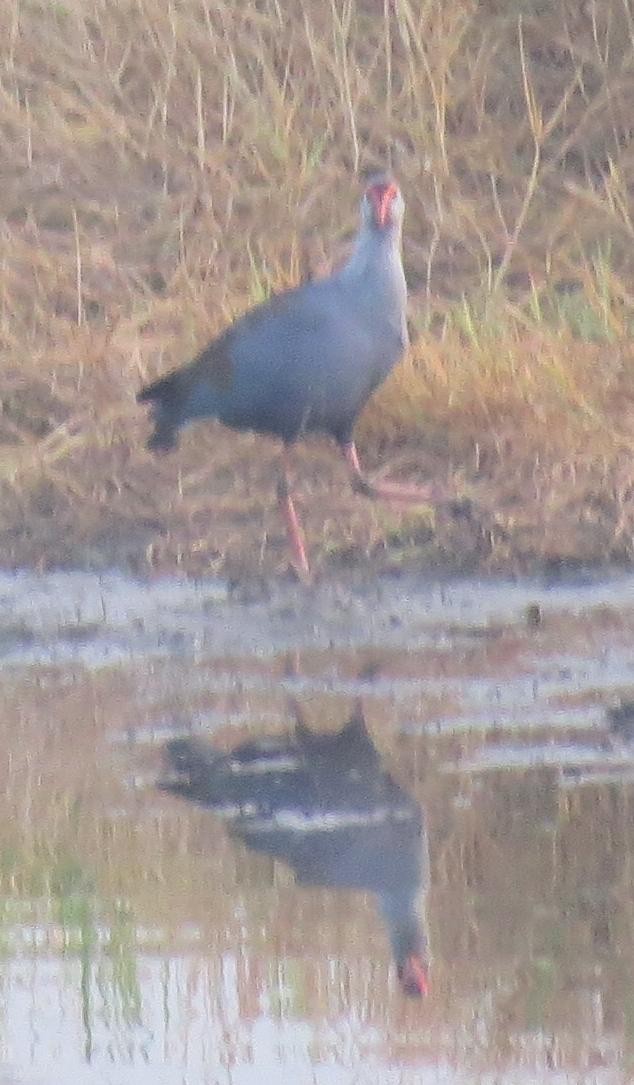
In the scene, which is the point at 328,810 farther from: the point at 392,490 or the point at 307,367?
the point at 392,490

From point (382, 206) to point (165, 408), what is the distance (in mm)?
677

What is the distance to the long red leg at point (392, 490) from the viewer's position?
19.0 ft

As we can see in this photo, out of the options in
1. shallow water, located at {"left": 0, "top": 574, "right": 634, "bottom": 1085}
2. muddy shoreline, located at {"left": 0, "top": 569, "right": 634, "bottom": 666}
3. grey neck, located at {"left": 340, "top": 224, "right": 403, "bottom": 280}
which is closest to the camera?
shallow water, located at {"left": 0, "top": 574, "right": 634, "bottom": 1085}

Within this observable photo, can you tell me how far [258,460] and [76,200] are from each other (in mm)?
1638

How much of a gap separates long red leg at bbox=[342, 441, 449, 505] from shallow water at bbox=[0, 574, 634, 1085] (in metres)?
0.30

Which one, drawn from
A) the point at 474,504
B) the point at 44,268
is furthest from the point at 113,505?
the point at 44,268

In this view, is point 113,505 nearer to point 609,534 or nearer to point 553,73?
point 609,534

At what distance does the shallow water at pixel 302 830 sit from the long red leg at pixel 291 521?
0.07 meters

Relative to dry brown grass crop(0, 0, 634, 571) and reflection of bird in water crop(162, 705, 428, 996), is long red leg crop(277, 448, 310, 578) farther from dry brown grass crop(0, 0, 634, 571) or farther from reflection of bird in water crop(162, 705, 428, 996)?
reflection of bird in water crop(162, 705, 428, 996)

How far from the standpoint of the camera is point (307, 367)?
5.59 metres

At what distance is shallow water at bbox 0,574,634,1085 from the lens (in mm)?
3320

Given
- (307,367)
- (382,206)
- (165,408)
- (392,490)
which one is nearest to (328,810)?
(307,367)

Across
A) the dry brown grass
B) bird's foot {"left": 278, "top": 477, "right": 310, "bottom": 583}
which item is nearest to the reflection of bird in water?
bird's foot {"left": 278, "top": 477, "right": 310, "bottom": 583}

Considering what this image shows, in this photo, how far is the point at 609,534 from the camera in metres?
5.60
